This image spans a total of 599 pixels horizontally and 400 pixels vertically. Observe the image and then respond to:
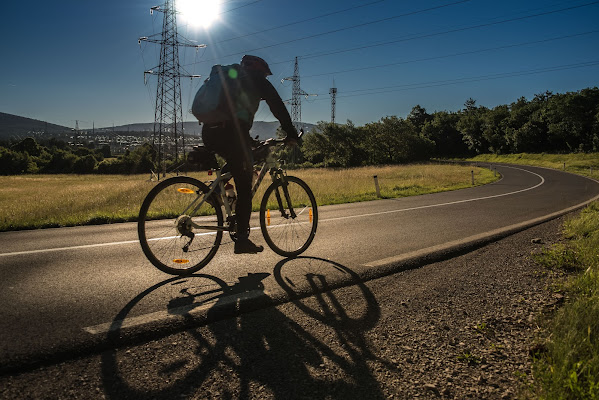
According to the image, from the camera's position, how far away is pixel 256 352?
2084 mm

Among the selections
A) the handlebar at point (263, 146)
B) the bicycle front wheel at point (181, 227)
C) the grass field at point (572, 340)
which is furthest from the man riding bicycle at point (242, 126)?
the grass field at point (572, 340)

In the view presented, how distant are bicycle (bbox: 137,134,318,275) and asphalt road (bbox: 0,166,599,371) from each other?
0.62 ft

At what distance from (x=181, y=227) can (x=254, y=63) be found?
70.3 inches

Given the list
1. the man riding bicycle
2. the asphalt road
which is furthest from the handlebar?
the asphalt road

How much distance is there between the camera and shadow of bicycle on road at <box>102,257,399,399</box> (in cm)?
175

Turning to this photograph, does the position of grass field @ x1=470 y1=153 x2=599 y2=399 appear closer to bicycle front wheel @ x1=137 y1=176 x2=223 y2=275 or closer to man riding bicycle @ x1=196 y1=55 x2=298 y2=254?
man riding bicycle @ x1=196 y1=55 x2=298 y2=254

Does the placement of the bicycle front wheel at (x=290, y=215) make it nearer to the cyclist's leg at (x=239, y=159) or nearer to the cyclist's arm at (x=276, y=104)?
the cyclist's leg at (x=239, y=159)

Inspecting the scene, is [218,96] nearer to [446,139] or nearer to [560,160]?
[560,160]

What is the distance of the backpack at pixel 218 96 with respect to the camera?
3.46 metres

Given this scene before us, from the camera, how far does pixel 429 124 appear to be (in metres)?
105

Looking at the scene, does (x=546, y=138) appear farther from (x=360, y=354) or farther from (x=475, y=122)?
(x=360, y=354)

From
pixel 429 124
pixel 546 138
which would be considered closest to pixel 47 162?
pixel 429 124

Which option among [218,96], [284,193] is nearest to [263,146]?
[284,193]

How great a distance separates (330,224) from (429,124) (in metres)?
107
